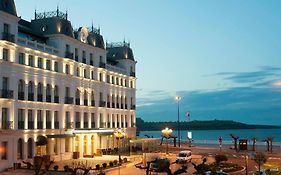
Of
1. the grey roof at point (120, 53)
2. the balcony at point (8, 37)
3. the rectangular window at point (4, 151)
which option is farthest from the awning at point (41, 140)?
the grey roof at point (120, 53)

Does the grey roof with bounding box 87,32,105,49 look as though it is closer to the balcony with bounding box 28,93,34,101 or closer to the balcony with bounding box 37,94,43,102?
the balcony with bounding box 37,94,43,102

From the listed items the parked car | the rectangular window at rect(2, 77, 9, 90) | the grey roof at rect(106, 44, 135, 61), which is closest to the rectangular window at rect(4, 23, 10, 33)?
the rectangular window at rect(2, 77, 9, 90)

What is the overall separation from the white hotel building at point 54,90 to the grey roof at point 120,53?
11.8 feet

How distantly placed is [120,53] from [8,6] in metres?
37.2

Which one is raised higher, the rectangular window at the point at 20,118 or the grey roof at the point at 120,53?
the grey roof at the point at 120,53

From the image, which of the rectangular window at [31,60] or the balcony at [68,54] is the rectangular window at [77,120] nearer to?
the balcony at [68,54]

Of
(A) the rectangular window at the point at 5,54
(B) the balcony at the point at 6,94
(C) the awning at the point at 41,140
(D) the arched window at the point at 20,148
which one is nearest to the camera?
(B) the balcony at the point at 6,94

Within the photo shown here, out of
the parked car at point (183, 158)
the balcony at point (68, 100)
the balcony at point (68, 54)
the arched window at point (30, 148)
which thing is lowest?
the parked car at point (183, 158)

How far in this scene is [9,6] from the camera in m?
54.5

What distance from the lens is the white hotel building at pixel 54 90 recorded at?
175 ft

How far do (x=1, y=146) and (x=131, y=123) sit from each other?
1577 inches

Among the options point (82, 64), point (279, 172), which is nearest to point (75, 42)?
point (82, 64)

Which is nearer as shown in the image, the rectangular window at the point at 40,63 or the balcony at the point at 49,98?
the rectangular window at the point at 40,63

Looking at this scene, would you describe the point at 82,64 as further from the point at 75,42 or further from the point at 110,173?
the point at 110,173
